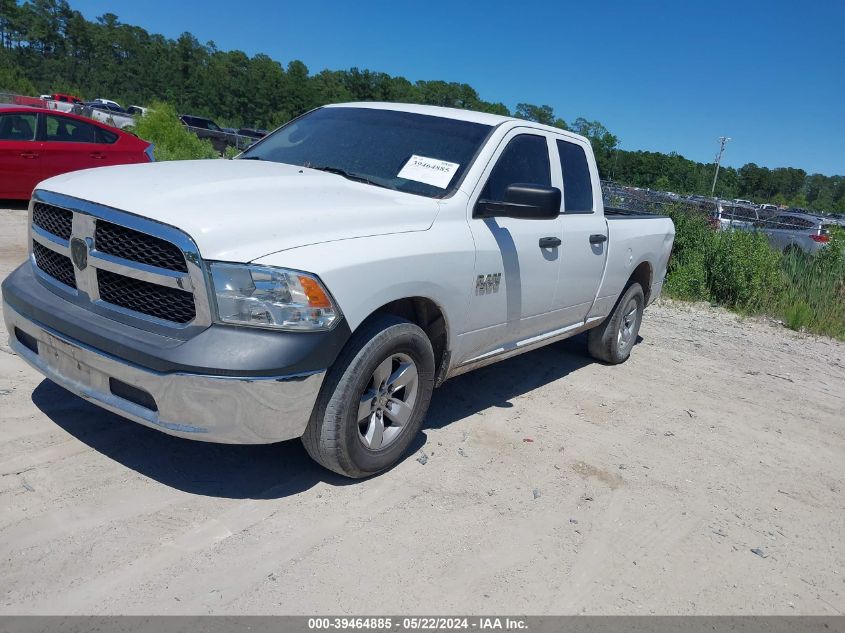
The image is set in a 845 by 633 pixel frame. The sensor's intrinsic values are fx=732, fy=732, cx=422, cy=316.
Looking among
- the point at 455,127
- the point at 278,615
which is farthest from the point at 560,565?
the point at 455,127

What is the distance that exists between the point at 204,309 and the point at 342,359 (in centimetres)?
68

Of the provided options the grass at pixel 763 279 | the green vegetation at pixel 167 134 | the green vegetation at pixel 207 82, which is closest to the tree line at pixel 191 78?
the green vegetation at pixel 207 82

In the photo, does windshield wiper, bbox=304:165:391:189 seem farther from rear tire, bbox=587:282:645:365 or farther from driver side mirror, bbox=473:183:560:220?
rear tire, bbox=587:282:645:365

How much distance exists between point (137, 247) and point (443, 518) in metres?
1.89

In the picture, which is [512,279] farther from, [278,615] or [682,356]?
[682,356]

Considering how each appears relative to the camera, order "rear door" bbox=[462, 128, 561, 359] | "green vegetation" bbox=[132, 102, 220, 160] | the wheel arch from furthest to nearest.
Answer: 1. "green vegetation" bbox=[132, 102, 220, 160]
2. "rear door" bbox=[462, 128, 561, 359]
3. the wheel arch

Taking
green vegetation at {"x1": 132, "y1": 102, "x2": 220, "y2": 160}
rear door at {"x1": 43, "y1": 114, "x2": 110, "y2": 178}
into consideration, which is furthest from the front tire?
green vegetation at {"x1": 132, "y1": 102, "x2": 220, "y2": 160}

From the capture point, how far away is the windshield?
4.25 metres

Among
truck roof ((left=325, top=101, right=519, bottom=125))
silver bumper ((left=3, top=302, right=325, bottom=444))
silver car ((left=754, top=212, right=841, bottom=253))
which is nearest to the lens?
silver bumper ((left=3, top=302, right=325, bottom=444))

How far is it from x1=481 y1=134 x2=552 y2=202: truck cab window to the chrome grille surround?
6.18 ft

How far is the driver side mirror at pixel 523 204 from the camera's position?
13.5 ft

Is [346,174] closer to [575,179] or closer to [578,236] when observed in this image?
[578,236]

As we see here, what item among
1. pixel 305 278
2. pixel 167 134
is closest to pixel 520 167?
pixel 305 278

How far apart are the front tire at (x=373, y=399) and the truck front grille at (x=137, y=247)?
2.82 feet
